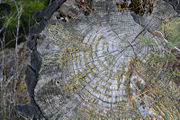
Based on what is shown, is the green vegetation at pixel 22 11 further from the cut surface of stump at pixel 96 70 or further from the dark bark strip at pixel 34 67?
the cut surface of stump at pixel 96 70

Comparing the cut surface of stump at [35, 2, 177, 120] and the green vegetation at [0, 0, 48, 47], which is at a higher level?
the green vegetation at [0, 0, 48, 47]

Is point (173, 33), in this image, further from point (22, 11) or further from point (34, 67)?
point (22, 11)

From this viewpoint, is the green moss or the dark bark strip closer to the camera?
the green moss

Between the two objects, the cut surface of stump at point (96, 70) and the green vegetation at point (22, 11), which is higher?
the green vegetation at point (22, 11)

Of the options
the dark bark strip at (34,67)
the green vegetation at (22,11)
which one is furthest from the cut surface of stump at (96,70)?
the green vegetation at (22,11)

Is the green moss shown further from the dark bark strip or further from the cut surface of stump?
the dark bark strip

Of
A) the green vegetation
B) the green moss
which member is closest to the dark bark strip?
the green moss

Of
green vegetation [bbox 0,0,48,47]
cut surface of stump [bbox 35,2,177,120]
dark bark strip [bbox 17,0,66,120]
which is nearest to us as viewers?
cut surface of stump [bbox 35,2,177,120]

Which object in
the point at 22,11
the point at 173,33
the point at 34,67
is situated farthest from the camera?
the point at 22,11

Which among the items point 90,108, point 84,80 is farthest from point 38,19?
point 90,108

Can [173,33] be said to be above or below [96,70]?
above

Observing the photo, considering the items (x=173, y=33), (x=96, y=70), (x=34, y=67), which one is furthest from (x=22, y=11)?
(x=173, y=33)
